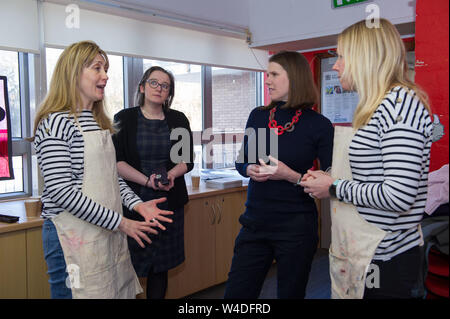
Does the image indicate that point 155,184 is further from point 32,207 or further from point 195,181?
point 195,181

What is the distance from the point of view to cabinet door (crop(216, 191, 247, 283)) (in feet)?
11.2

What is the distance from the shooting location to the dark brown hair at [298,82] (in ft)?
6.54

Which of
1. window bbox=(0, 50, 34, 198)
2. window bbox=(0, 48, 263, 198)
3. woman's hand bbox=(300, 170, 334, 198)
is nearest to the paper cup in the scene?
window bbox=(0, 48, 263, 198)

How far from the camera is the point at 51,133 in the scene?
1.51 metres

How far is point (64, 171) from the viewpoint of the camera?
150 centimetres

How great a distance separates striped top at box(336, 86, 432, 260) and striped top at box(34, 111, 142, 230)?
2.75ft

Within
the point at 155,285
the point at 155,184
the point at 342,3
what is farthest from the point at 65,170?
the point at 342,3

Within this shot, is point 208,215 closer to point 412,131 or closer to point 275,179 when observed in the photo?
point 275,179

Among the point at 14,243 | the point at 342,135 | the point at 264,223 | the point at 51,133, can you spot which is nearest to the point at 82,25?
the point at 14,243

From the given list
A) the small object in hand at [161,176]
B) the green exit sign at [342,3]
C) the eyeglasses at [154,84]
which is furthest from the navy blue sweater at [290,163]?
the green exit sign at [342,3]

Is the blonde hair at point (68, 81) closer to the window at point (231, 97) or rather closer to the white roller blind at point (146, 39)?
the white roller blind at point (146, 39)

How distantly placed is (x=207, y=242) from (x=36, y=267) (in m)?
1.33

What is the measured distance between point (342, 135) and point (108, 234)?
950 millimetres

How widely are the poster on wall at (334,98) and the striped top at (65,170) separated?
10.3 feet
